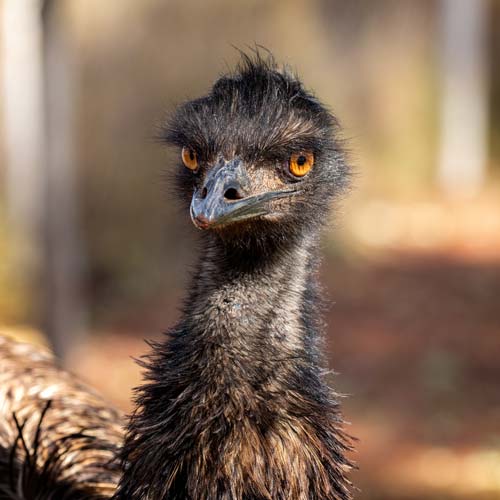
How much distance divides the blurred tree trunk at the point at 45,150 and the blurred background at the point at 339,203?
0.02m

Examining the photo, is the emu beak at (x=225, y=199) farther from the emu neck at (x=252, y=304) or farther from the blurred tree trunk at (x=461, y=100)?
the blurred tree trunk at (x=461, y=100)

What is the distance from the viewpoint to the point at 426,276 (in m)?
11.8

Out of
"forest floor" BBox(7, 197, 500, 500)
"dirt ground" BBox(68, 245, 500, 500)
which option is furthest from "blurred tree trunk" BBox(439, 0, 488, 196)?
"dirt ground" BBox(68, 245, 500, 500)

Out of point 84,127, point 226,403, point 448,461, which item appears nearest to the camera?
point 226,403

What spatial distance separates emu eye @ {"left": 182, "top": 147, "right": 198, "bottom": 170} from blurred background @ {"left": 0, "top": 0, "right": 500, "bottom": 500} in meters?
0.53

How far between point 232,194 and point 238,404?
1.67 feet

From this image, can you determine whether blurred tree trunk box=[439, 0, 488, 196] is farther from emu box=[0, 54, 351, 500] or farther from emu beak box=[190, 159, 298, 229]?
emu beak box=[190, 159, 298, 229]

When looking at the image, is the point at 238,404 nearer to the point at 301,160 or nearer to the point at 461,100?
the point at 301,160

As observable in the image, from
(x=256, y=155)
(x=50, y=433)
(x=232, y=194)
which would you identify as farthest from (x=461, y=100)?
(x=232, y=194)

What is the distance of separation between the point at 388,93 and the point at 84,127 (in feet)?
20.1

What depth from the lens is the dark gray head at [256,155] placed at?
2.85 meters

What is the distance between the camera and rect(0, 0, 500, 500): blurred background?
690cm

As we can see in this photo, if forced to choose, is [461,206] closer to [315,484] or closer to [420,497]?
[420,497]

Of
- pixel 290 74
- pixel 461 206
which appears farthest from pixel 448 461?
pixel 461 206
